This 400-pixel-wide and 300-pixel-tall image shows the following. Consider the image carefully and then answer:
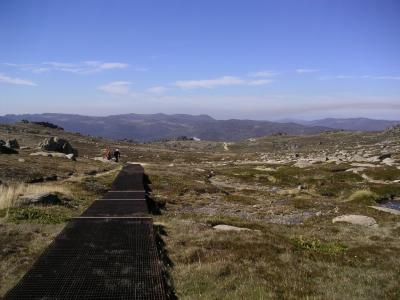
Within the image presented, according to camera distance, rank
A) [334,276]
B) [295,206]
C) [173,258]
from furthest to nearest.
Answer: [295,206], [173,258], [334,276]

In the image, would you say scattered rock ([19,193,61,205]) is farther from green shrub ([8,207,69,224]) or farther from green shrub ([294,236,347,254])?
green shrub ([294,236,347,254])

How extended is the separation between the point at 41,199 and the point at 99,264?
13995 mm

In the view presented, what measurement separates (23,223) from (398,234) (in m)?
20.1

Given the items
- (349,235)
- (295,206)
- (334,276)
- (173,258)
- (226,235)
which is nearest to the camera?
(334,276)

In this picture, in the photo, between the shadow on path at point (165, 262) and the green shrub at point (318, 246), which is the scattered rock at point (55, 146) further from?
the green shrub at point (318, 246)

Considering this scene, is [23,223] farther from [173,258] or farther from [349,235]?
[349,235]

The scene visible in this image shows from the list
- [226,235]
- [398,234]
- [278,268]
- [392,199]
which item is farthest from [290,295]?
[392,199]

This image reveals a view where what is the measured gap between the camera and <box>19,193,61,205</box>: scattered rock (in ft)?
83.5

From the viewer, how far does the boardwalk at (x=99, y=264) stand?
446 inches

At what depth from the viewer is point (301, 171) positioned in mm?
64875

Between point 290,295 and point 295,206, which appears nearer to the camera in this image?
point 290,295

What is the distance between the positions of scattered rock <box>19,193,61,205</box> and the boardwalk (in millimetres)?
5924

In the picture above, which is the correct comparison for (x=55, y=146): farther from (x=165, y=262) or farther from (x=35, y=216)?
(x=165, y=262)

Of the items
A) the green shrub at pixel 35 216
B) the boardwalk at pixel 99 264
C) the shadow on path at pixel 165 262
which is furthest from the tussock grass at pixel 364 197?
the green shrub at pixel 35 216
